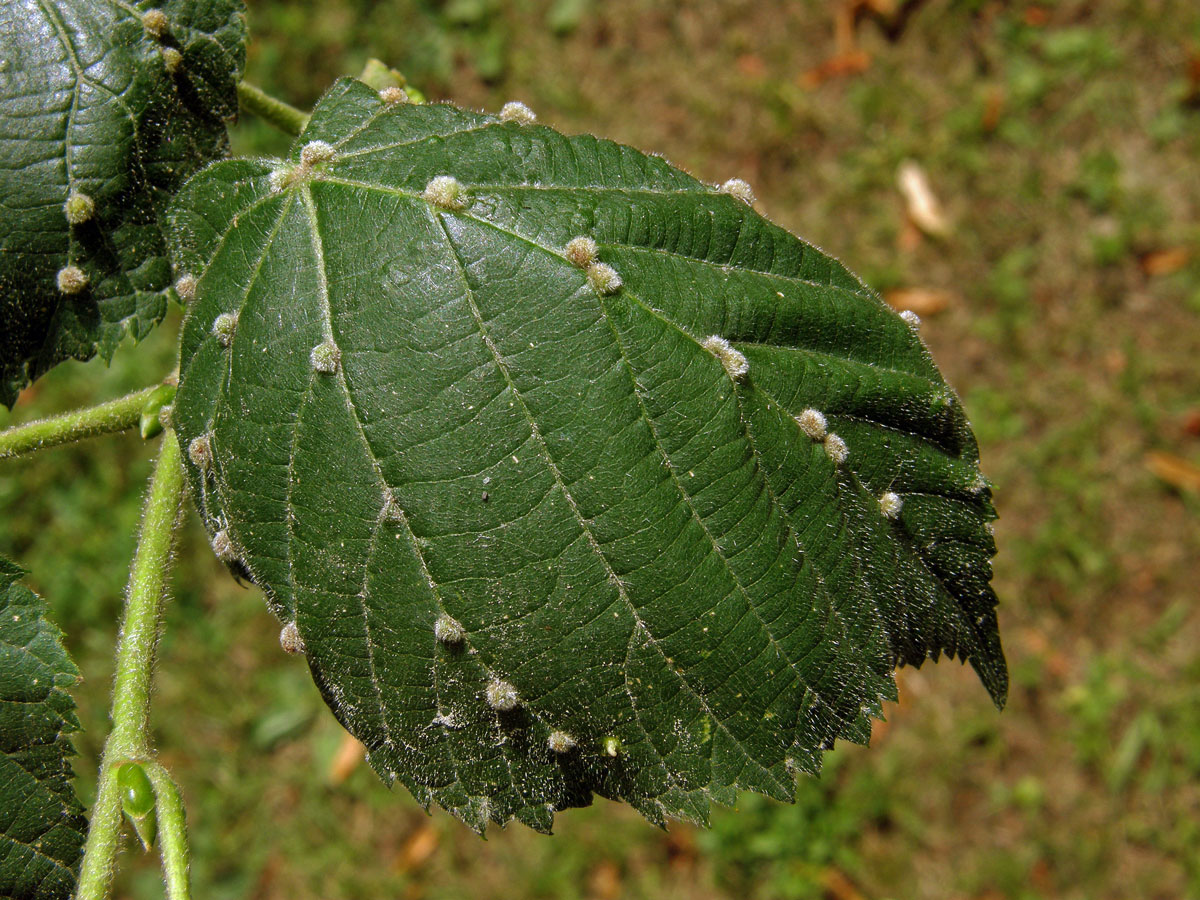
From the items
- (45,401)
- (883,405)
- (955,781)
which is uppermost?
(883,405)

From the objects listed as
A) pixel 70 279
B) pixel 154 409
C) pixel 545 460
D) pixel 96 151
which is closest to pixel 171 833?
pixel 154 409

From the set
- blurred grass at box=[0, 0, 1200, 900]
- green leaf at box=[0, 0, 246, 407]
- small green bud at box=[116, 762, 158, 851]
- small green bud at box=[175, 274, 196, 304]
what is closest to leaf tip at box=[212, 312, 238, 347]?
small green bud at box=[175, 274, 196, 304]

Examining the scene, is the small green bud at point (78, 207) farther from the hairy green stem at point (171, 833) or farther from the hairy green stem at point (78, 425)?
the hairy green stem at point (171, 833)

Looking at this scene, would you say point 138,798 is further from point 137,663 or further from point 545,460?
point 545,460

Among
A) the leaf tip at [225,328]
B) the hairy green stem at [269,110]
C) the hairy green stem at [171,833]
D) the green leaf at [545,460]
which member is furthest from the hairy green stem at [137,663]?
the hairy green stem at [269,110]

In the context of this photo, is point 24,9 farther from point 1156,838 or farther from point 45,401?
point 1156,838

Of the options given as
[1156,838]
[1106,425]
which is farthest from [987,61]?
[1156,838]
